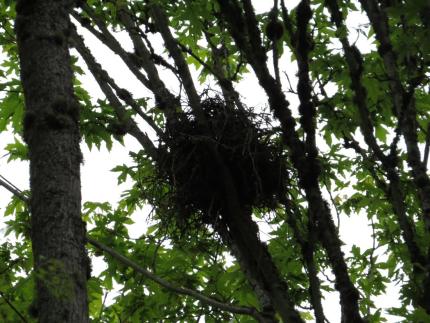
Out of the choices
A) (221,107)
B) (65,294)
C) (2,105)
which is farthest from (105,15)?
(65,294)

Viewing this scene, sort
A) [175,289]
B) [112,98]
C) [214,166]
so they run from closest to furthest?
[175,289] < [214,166] < [112,98]

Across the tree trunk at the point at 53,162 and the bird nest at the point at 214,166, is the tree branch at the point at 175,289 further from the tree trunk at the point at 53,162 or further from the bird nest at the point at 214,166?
the bird nest at the point at 214,166

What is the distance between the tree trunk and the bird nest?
1.07 metres

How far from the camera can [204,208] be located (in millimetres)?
3490

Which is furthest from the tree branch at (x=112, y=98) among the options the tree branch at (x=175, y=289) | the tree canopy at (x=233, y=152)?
the tree branch at (x=175, y=289)

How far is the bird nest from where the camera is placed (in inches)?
133

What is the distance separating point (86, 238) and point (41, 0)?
1204mm

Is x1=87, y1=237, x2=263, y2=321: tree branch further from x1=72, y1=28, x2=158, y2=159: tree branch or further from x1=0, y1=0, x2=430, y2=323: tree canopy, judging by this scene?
x1=72, y1=28, x2=158, y2=159: tree branch

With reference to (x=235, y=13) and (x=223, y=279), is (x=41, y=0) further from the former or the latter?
(x=223, y=279)

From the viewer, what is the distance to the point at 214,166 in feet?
11.0

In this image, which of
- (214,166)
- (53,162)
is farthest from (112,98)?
(53,162)

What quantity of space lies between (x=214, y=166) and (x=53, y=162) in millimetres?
1336

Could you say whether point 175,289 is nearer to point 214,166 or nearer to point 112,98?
point 214,166

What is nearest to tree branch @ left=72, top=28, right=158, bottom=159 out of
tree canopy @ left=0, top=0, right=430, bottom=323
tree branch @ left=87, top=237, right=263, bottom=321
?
tree canopy @ left=0, top=0, right=430, bottom=323
